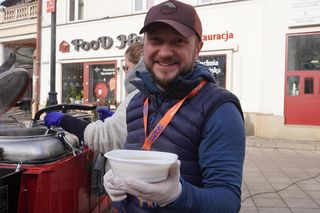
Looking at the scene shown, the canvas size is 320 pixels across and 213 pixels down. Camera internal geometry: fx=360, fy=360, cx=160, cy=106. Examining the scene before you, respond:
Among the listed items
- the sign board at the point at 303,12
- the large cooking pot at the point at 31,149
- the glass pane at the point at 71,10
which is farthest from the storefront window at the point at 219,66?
the large cooking pot at the point at 31,149

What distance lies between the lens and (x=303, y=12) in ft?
33.8

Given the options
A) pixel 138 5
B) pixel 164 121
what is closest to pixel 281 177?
Answer: pixel 164 121

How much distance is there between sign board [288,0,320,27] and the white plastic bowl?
1050 centimetres

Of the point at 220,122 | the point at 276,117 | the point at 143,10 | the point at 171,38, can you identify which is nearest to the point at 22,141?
the point at 171,38

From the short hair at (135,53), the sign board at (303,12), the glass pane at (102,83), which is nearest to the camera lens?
the short hair at (135,53)

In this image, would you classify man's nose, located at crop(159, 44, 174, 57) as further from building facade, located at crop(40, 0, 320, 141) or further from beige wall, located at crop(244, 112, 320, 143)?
beige wall, located at crop(244, 112, 320, 143)

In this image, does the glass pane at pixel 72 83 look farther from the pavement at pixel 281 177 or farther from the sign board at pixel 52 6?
the pavement at pixel 281 177

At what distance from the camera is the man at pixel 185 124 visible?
1105 millimetres

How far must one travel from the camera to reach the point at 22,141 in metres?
2.14

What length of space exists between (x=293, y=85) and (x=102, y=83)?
767cm

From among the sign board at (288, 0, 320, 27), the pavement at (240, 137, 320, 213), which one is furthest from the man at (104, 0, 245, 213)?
the sign board at (288, 0, 320, 27)

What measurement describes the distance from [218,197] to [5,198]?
1304 millimetres

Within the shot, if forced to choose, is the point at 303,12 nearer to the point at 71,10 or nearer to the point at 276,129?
the point at 276,129

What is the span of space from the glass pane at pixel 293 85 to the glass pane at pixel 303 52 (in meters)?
0.28
